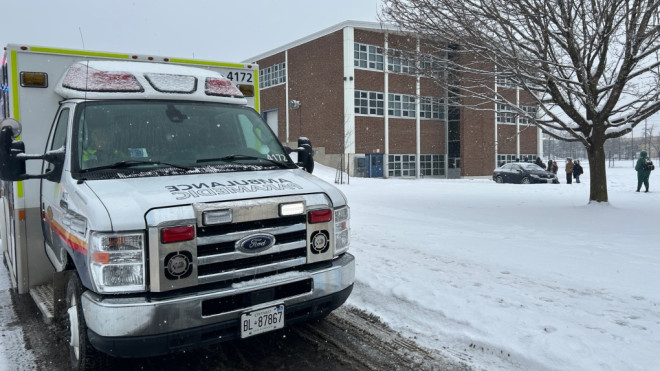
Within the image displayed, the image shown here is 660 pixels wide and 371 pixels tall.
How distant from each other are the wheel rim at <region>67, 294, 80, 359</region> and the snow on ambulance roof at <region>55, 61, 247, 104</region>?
1.85 meters

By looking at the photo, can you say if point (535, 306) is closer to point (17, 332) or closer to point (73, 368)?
point (73, 368)

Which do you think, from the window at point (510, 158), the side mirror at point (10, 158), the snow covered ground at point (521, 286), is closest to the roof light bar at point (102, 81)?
the side mirror at point (10, 158)

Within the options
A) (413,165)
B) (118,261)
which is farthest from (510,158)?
(118,261)

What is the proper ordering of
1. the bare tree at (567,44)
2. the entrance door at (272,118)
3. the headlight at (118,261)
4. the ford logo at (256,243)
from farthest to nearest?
1. the entrance door at (272,118)
2. the bare tree at (567,44)
3. the ford logo at (256,243)
4. the headlight at (118,261)

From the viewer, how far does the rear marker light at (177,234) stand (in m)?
3.12

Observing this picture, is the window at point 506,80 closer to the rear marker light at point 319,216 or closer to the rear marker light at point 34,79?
the rear marker light at point 319,216

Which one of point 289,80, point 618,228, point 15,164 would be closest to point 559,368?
point 15,164

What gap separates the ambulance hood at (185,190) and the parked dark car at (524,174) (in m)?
26.6

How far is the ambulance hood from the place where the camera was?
3152 millimetres

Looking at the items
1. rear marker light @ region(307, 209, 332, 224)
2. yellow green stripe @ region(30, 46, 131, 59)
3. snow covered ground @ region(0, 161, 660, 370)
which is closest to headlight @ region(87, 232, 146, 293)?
rear marker light @ region(307, 209, 332, 224)

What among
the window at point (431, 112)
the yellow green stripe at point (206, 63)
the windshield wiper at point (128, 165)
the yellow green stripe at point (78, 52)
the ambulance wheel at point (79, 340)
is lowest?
the ambulance wheel at point (79, 340)

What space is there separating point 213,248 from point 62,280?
1653mm

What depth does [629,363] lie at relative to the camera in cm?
375

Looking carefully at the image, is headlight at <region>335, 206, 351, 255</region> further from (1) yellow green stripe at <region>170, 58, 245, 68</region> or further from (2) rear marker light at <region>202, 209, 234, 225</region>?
(1) yellow green stripe at <region>170, 58, 245, 68</region>
